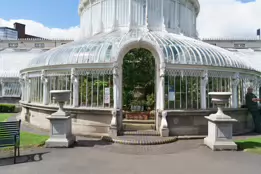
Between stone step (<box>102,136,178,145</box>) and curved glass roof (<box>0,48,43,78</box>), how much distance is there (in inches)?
785

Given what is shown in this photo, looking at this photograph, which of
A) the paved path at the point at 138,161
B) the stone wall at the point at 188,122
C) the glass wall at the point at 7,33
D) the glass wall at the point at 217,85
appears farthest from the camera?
the glass wall at the point at 7,33

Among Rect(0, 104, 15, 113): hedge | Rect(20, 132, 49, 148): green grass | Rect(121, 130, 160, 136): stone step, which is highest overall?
Rect(0, 104, 15, 113): hedge

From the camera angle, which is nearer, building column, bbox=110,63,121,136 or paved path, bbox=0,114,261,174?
paved path, bbox=0,114,261,174

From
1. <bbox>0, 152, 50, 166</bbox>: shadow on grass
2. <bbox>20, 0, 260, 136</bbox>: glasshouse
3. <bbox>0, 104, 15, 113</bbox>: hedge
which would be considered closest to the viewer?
<bbox>0, 152, 50, 166</bbox>: shadow on grass

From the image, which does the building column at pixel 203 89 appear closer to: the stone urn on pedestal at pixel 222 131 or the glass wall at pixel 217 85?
the glass wall at pixel 217 85

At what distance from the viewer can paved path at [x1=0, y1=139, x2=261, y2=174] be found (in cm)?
613

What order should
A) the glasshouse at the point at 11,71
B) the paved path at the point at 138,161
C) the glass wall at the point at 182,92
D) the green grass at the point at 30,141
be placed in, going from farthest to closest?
the glasshouse at the point at 11,71
the glass wall at the point at 182,92
the green grass at the point at 30,141
the paved path at the point at 138,161

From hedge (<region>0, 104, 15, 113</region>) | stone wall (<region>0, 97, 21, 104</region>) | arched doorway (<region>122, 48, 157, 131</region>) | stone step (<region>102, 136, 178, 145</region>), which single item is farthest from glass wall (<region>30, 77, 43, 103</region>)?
stone wall (<region>0, 97, 21, 104</region>)

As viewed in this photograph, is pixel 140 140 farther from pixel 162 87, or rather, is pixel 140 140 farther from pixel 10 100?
pixel 10 100

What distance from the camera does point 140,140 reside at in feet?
31.1

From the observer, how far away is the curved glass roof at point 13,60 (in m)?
26.0

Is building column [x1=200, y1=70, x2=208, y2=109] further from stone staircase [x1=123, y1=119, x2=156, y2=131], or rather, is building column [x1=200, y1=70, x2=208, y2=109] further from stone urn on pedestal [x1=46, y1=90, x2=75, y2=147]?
stone urn on pedestal [x1=46, y1=90, x2=75, y2=147]

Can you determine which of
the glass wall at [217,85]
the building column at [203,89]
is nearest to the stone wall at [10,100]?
the building column at [203,89]

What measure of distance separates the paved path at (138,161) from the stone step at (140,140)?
433 mm
